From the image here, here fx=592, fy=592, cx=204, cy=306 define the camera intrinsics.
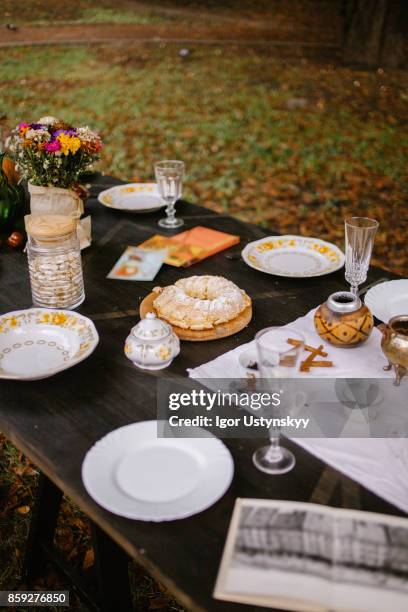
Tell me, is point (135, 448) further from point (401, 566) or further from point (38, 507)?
point (38, 507)

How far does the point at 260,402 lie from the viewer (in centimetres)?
135

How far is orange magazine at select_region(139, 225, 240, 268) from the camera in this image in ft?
6.72

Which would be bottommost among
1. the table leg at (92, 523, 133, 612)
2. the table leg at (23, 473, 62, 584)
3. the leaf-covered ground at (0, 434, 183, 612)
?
the leaf-covered ground at (0, 434, 183, 612)

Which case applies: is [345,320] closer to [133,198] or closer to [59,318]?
[59,318]

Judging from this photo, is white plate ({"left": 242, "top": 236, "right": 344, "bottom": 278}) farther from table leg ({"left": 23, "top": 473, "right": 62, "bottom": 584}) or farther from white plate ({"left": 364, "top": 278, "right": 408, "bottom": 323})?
table leg ({"left": 23, "top": 473, "right": 62, "bottom": 584})

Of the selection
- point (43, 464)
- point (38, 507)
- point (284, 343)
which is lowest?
point (38, 507)

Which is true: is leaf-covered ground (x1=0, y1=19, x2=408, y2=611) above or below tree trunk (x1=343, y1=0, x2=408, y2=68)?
below

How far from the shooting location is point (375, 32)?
8047mm

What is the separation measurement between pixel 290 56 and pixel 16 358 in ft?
26.3

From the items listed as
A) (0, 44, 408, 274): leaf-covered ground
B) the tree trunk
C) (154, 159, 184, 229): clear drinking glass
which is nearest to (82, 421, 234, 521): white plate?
(154, 159, 184, 229): clear drinking glass

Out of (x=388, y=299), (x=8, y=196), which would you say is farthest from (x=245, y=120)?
(x=388, y=299)

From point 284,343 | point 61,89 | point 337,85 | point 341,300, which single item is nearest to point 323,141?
point 337,85

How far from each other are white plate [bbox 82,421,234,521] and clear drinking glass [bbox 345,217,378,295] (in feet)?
2.43

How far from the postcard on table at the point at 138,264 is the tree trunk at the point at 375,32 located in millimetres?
7039
